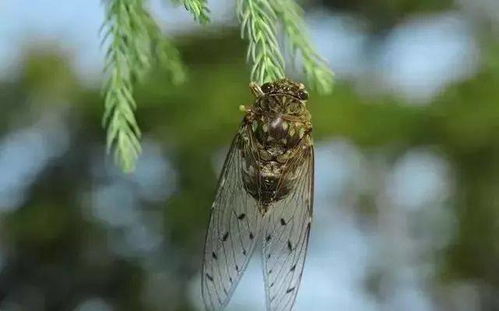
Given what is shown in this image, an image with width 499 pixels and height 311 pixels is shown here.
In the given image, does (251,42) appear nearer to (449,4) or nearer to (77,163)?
(77,163)

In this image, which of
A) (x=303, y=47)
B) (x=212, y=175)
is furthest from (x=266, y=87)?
(x=212, y=175)

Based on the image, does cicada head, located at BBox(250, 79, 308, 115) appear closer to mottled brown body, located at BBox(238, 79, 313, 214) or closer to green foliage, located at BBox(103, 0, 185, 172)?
mottled brown body, located at BBox(238, 79, 313, 214)

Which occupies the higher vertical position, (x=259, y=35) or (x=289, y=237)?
(x=259, y=35)

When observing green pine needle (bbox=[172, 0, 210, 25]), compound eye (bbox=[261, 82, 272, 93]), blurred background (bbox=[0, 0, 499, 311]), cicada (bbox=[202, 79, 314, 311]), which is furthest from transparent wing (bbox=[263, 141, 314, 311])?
blurred background (bbox=[0, 0, 499, 311])

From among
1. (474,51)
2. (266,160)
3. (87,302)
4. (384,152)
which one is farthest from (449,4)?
(266,160)

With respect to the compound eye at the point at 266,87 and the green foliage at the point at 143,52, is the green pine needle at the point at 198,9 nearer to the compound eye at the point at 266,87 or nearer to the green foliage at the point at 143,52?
the green foliage at the point at 143,52

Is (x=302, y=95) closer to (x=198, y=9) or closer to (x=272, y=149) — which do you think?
(x=272, y=149)
